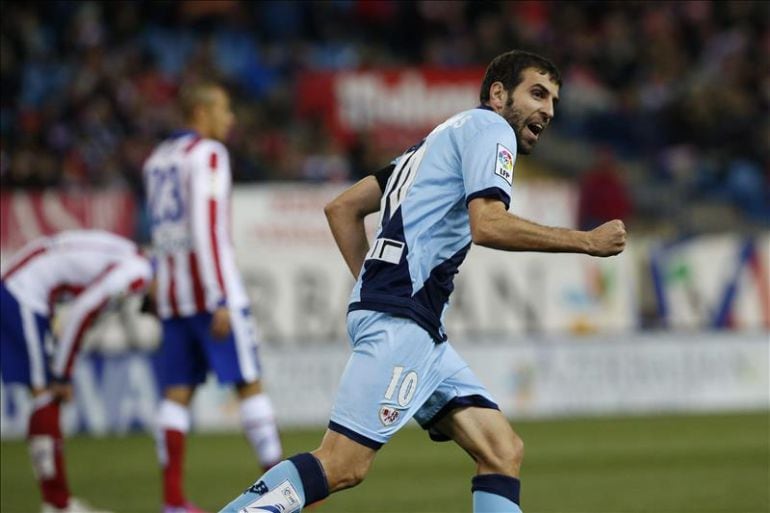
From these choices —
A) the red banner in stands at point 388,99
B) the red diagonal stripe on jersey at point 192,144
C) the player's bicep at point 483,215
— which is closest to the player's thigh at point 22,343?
the red diagonal stripe on jersey at point 192,144

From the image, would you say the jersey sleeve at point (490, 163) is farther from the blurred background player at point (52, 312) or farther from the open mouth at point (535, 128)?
the blurred background player at point (52, 312)

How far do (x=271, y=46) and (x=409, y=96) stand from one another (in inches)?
81.3

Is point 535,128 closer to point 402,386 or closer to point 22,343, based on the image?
point 402,386

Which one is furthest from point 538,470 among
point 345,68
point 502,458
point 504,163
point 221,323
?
point 345,68

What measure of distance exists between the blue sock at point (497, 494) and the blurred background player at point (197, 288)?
104 inches

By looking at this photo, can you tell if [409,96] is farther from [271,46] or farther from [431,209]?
[431,209]

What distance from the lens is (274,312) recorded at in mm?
15281

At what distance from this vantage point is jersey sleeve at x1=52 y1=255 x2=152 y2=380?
315 inches

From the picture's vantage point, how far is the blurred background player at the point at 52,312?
8000 millimetres

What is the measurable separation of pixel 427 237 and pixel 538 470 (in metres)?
5.35

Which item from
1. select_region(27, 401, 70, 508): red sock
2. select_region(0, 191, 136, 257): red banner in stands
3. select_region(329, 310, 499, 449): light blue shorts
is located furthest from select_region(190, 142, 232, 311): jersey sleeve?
select_region(0, 191, 136, 257): red banner in stands

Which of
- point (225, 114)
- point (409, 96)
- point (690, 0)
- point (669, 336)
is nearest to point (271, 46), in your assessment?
point (409, 96)

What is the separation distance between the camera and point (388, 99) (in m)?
19.8

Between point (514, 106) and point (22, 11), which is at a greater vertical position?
point (22, 11)
